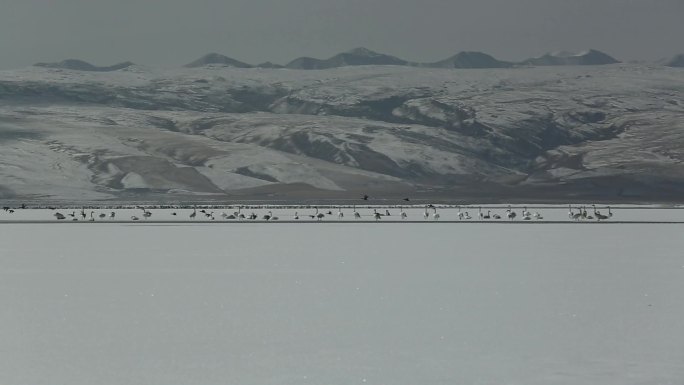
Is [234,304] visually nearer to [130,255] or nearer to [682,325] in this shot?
[682,325]

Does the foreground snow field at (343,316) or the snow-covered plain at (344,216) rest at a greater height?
the foreground snow field at (343,316)

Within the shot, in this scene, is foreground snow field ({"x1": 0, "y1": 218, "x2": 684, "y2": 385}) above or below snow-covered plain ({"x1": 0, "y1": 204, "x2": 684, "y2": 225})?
above

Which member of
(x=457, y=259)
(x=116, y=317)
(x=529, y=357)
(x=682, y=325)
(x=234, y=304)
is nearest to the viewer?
(x=529, y=357)

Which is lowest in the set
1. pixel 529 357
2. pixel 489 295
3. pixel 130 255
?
pixel 130 255

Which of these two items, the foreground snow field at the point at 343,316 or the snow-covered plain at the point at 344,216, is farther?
the snow-covered plain at the point at 344,216

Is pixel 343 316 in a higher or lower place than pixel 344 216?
higher

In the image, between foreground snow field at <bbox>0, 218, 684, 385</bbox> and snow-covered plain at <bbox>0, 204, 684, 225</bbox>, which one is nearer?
foreground snow field at <bbox>0, 218, 684, 385</bbox>

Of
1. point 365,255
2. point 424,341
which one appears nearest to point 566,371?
point 424,341

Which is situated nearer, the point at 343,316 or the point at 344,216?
the point at 343,316
